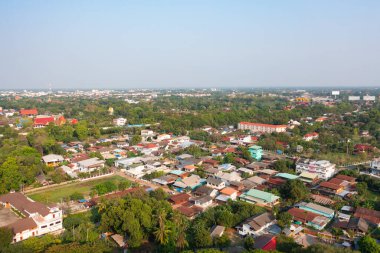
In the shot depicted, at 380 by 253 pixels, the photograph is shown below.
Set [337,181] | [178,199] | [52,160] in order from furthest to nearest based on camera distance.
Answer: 1. [52,160]
2. [337,181]
3. [178,199]

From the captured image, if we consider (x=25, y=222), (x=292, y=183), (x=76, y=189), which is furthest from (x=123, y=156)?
(x=292, y=183)

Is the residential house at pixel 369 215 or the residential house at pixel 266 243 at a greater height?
the residential house at pixel 266 243

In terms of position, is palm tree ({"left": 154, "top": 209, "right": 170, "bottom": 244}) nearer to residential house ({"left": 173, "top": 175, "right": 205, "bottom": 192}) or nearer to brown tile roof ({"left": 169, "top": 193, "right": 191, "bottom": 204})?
brown tile roof ({"left": 169, "top": 193, "right": 191, "bottom": 204})

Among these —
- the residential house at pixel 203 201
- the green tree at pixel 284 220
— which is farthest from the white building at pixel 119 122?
the green tree at pixel 284 220

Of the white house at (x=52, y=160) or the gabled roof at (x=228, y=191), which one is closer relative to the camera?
the gabled roof at (x=228, y=191)

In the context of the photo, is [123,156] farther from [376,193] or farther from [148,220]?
[376,193]

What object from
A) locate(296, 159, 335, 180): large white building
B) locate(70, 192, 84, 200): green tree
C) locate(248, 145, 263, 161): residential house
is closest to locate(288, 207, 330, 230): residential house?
locate(296, 159, 335, 180): large white building

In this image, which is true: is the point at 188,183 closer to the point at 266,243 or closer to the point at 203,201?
the point at 203,201

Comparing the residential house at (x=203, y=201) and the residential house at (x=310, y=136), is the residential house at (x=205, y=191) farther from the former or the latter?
the residential house at (x=310, y=136)

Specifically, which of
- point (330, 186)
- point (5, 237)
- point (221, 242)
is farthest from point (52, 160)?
point (330, 186)
